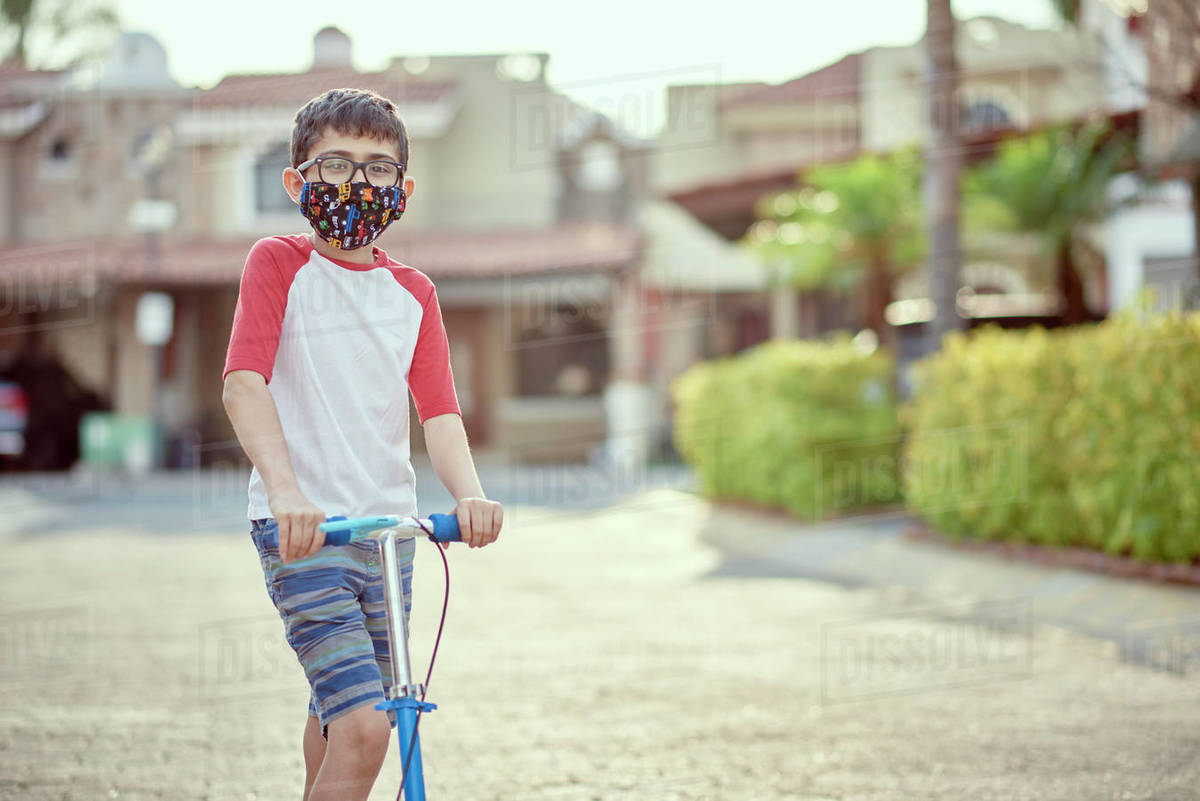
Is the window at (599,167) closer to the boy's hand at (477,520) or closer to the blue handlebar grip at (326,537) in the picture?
the blue handlebar grip at (326,537)

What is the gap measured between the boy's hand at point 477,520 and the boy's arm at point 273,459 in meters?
0.26

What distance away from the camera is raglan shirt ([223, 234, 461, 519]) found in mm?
2764

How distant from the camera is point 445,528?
2.57 meters

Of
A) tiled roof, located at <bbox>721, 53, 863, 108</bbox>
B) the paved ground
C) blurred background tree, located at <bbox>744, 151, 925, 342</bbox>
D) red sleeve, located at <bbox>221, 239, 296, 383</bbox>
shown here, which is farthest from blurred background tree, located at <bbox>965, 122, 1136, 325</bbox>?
red sleeve, located at <bbox>221, 239, 296, 383</bbox>

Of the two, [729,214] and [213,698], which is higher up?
[729,214]

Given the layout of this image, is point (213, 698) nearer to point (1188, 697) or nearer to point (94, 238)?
point (1188, 697)

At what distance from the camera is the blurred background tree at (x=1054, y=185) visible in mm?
14656

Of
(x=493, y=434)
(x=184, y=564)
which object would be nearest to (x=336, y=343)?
(x=184, y=564)

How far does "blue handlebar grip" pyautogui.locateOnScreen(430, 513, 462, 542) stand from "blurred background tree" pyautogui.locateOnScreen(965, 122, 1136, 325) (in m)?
13.2

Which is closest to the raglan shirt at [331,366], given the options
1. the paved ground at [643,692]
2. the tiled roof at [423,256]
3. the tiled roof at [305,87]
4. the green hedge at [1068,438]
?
the paved ground at [643,692]

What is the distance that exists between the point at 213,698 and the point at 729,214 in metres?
16.2

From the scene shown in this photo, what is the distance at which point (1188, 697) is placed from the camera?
5.62m

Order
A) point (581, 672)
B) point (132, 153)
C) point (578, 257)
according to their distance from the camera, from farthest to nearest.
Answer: point (132, 153)
point (578, 257)
point (581, 672)

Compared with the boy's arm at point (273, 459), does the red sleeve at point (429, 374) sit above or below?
above
